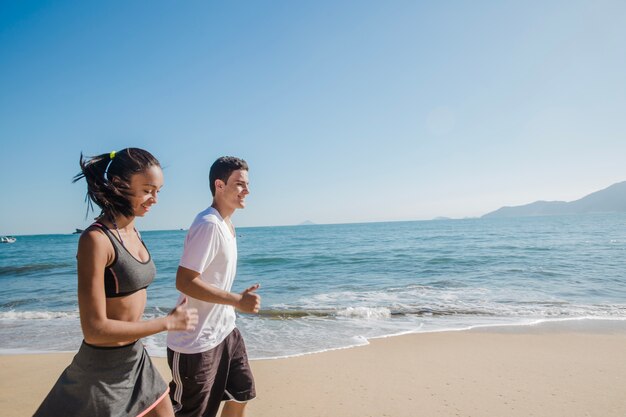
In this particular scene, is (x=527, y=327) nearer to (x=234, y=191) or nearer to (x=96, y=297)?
(x=234, y=191)

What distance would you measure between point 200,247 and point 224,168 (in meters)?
0.65

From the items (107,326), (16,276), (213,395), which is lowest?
(16,276)

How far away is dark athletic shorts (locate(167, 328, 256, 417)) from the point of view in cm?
230

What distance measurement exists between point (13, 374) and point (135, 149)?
17.7 ft

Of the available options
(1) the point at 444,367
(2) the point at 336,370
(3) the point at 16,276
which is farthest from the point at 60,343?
(3) the point at 16,276

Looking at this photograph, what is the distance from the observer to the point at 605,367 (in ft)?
16.0

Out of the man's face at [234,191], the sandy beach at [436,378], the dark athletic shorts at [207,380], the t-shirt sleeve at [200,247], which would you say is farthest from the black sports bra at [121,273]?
the sandy beach at [436,378]

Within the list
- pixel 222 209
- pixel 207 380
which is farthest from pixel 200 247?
pixel 207 380

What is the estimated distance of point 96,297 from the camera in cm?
154

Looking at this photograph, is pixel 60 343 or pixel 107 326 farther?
pixel 60 343

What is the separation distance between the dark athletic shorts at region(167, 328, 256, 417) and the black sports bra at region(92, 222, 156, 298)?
755 millimetres

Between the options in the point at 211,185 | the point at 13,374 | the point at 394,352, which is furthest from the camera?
the point at 394,352

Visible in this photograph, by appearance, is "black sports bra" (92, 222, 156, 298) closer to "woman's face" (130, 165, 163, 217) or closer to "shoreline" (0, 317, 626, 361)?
"woman's face" (130, 165, 163, 217)

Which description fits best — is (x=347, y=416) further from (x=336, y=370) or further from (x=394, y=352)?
(x=394, y=352)
